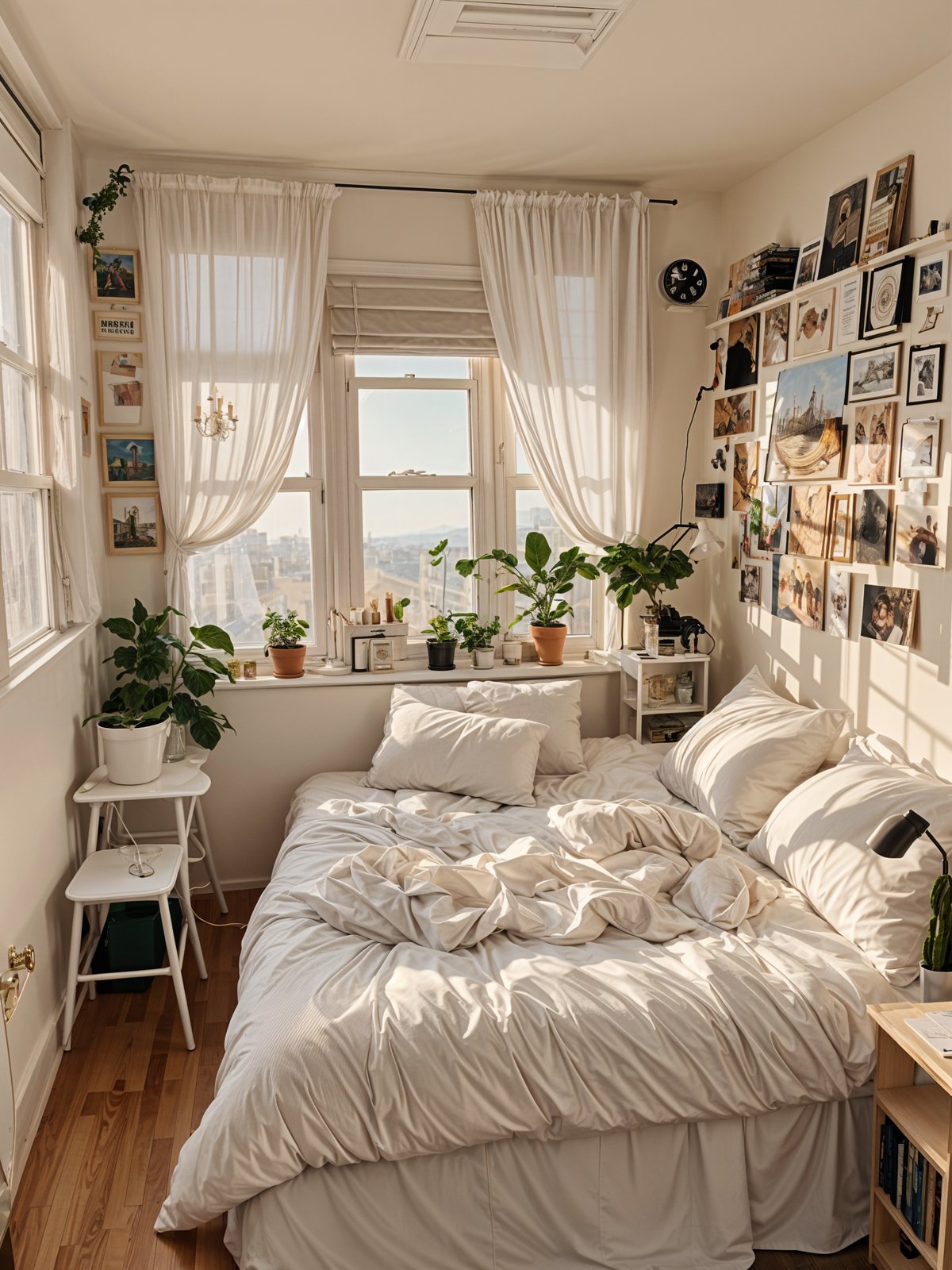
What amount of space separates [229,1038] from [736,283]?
3216mm

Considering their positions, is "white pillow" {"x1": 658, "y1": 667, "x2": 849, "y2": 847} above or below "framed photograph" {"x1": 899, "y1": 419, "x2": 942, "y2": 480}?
below

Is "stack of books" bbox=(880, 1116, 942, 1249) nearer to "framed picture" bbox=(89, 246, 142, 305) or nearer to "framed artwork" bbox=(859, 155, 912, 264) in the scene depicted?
"framed artwork" bbox=(859, 155, 912, 264)

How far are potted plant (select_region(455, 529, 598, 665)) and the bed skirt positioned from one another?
7.40ft

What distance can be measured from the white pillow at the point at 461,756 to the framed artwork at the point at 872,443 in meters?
1.36

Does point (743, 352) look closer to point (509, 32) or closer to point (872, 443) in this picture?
point (872, 443)

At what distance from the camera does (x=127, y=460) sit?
12.3ft

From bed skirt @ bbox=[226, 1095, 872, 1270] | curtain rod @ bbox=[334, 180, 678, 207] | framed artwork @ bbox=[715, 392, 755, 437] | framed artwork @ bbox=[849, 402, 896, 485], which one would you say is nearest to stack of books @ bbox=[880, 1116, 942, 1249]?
bed skirt @ bbox=[226, 1095, 872, 1270]

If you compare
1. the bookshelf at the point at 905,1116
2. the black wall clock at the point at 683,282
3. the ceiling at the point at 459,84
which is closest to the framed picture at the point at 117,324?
the ceiling at the point at 459,84

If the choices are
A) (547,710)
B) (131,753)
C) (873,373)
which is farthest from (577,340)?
(131,753)

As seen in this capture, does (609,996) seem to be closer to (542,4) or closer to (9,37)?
(542,4)

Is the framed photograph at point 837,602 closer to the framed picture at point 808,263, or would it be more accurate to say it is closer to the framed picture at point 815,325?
the framed picture at point 815,325

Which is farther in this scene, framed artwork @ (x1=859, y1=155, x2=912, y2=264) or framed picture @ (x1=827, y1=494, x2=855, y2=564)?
framed picture @ (x1=827, y1=494, x2=855, y2=564)

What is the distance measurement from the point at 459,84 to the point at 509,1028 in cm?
262

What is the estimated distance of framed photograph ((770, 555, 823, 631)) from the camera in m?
3.36
